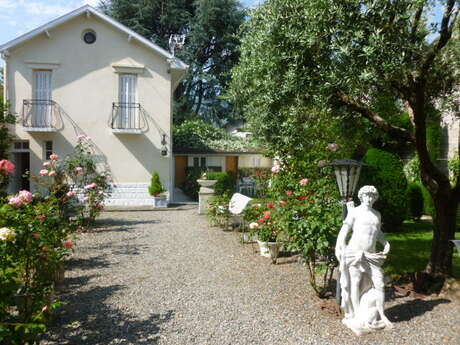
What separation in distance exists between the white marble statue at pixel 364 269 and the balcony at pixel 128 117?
11.5 metres

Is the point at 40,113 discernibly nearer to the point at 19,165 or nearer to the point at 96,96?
the point at 96,96

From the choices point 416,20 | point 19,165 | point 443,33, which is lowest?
point 19,165

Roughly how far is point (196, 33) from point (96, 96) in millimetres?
14779

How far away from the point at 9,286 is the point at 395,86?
5.33 m

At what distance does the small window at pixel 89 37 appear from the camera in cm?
1412

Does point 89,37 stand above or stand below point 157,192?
above

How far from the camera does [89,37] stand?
14.2 metres

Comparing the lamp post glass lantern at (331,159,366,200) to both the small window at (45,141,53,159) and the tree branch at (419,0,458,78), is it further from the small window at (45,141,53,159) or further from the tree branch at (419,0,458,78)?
the small window at (45,141,53,159)

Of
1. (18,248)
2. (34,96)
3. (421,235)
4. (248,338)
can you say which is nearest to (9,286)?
(18,248)

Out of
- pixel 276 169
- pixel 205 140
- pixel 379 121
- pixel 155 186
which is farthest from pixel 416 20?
pixel 205 140

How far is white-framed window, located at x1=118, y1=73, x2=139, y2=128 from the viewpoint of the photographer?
14406mm

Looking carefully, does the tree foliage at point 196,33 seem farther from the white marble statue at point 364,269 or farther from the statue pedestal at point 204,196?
the white marble statue at point 364,269

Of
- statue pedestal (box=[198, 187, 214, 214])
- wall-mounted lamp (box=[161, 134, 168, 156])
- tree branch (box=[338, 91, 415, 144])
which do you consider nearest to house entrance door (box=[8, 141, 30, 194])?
wall-mounted lamp (box=[161, 134, 168, 156])

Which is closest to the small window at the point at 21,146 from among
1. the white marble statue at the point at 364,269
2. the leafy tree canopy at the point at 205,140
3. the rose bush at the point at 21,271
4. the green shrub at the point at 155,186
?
the green shrub at the point at 155,186
